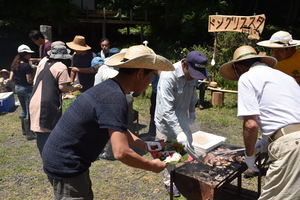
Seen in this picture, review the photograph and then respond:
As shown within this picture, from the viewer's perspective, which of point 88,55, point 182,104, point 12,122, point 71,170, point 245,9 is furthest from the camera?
point 245,9

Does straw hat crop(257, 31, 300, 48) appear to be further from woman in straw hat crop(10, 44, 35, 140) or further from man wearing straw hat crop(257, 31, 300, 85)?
woman in straw hat crop(10, 44, 35, 140)

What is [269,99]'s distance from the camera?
253cm

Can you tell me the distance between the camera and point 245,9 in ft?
66.0

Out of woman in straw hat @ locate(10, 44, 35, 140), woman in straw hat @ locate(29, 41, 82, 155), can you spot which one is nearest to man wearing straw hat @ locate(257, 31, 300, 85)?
woman in straw hat @ locate(29, 41, 82, 155)

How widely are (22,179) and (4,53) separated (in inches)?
574

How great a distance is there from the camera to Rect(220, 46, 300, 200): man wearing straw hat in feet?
8.00

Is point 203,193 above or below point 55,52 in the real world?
below

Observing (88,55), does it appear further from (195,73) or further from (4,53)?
(4,53)

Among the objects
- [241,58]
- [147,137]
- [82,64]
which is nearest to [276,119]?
[241,58]

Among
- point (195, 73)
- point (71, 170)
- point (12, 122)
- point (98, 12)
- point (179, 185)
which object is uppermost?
point (98, 12)

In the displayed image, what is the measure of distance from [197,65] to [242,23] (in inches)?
217

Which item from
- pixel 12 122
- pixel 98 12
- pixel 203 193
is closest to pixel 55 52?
pixel 203 193

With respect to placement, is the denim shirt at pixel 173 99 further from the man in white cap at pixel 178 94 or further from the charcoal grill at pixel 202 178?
the charcoal grill at pixel 202 178

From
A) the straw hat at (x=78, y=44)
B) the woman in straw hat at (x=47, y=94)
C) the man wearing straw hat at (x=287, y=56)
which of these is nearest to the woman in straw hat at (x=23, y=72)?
the straw hat at (x=78, y=44)
